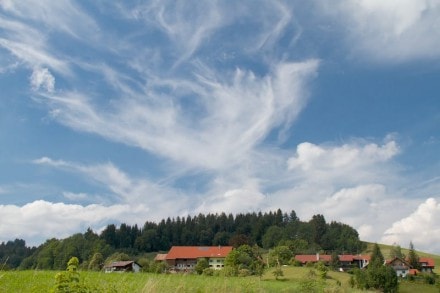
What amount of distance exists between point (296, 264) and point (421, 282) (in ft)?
74.2

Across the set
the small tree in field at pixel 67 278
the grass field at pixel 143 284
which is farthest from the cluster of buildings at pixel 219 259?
the small tree in field at pixel 67 278

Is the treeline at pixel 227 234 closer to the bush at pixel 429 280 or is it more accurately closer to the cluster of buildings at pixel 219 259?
the cluster of buildings at pixel 219 259

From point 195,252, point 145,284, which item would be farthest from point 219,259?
point 145,284

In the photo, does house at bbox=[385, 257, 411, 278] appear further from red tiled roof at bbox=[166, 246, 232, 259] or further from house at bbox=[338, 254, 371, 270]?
red tiled roof at bbox=[166, 246, 232, 259]

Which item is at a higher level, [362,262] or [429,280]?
[362,262]

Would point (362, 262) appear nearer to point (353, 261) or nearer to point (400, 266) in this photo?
point (353, 261)

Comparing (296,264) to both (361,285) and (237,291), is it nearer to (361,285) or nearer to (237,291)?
(361,285)

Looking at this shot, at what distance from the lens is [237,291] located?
14.6m

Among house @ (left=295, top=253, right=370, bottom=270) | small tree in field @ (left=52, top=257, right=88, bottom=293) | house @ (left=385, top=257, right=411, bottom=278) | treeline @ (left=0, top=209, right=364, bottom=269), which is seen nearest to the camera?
small tree in field @ (left=52, top=257, right=88, bottom=293)

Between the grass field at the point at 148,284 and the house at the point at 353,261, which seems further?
the house at the point at 353,261

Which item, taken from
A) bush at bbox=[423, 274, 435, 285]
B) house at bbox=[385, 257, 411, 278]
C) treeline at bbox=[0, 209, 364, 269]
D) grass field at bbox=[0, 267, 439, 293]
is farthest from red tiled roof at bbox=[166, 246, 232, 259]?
grass field at bbox=[0, 267, 439, 293]

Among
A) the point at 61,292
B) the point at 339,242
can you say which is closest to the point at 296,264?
the point at 339,242

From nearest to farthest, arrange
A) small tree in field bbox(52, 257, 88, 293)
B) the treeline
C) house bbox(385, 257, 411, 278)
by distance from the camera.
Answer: small tree in field bbox(52, 257, 88, 293), house bbox(385, 257, 411, 278), the treeline

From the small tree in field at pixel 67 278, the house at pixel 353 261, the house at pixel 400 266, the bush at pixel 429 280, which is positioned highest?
the house at pixel 353 261
